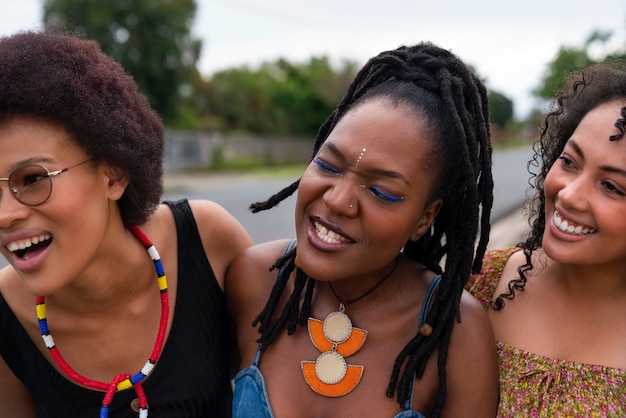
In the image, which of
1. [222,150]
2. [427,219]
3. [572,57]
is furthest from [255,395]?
[222,150]

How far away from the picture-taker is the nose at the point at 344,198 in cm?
187

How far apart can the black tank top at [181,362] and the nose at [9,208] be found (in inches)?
19.0

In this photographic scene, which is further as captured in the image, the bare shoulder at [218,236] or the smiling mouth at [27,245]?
the bare shoulder at [218,236]

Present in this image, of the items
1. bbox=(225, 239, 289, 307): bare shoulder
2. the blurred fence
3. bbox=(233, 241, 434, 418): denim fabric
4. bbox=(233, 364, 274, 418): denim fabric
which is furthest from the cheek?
the blurred fence

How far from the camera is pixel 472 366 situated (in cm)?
199

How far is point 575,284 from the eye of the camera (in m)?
2.20

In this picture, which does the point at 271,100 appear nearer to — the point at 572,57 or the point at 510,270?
the point at 572,57

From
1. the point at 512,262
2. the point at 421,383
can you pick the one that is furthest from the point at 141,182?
the point at 512,262

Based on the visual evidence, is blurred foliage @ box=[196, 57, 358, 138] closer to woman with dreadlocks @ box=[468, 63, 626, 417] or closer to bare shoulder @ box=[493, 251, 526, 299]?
bare shoulder @ box=[493, 251, 526, 299]

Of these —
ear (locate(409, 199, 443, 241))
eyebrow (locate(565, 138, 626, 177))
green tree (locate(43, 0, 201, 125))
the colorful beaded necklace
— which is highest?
eyebrow (locate(565, 138, 626, 177))

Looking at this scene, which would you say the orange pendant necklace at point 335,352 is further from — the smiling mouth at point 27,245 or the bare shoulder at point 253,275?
the smiling mouth at point 27,245

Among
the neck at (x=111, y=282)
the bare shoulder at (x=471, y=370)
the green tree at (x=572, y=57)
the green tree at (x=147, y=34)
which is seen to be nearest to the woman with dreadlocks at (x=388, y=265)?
the bare shoulder at (x=471, y=370)

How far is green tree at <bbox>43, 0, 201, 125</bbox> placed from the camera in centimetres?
1524

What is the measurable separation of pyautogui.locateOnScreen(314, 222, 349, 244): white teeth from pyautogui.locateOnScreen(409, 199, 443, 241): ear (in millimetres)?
258
